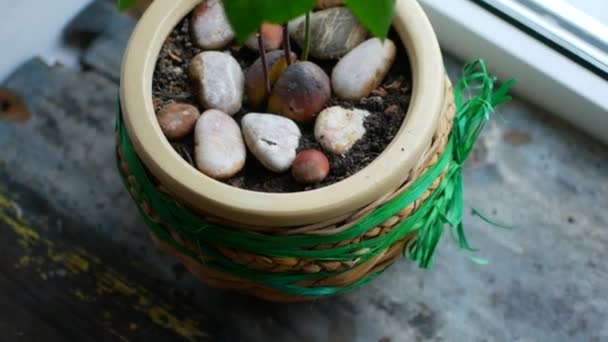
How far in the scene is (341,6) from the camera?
25.3 inches

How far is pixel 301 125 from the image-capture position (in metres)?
0.62

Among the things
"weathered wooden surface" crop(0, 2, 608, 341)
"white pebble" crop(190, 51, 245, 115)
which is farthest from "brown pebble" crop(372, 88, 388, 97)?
"weathered wooden surface" crop(0, 2, 608, 341)

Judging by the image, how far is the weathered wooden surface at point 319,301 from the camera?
0.78 metres

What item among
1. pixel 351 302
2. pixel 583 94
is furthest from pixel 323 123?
pixel 583 94

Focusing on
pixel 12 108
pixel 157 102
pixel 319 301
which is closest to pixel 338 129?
pixel 157 102

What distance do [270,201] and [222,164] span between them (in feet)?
0.24

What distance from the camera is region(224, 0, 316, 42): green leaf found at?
16.2 inches

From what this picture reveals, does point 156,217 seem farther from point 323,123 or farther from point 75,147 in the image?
point 75,147

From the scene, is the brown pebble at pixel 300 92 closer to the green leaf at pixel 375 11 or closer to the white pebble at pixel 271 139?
the white pebble at pixel 271 139

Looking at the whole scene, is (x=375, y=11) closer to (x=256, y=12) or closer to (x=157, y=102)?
(x=256, y=12)

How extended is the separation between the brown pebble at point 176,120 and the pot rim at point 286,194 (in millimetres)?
25

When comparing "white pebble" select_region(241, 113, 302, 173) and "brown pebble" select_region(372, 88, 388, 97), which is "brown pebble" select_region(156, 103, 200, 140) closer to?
"white pebble" select_region(241, 113, 302, 173)

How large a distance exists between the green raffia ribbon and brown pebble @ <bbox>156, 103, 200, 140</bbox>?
0.11 feet

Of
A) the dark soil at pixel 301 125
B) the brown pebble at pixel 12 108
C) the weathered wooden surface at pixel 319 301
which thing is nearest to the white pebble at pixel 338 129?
the dark soil at pixel 301 125
